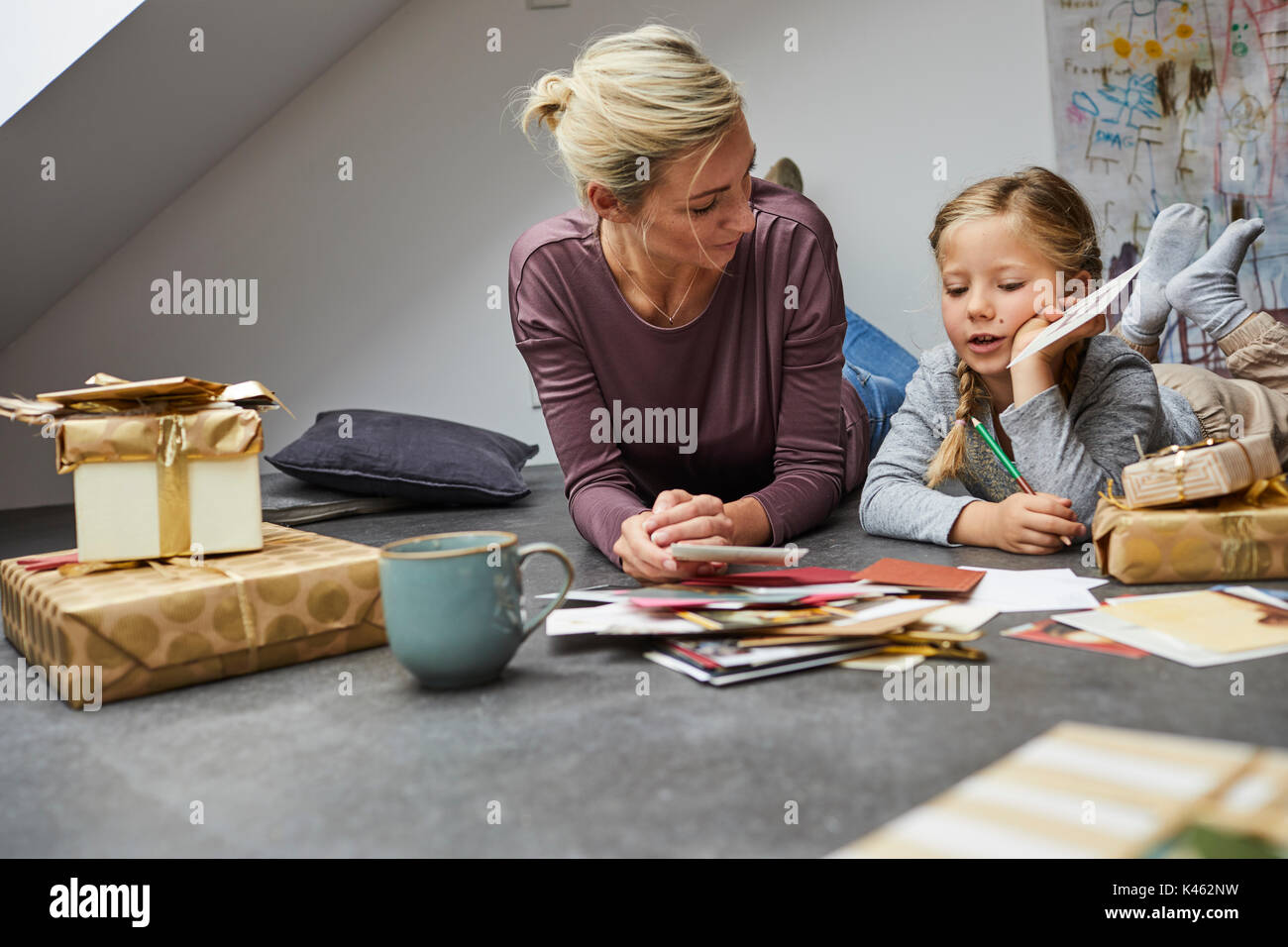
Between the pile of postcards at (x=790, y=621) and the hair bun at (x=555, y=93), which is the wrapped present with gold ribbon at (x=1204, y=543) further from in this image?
the hair bun at (x=555, y=93)

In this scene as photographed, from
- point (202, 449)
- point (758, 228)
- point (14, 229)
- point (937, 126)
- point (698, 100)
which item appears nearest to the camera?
point (202, 449)

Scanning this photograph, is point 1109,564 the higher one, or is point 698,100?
point 698,100

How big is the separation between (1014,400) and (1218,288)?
32.7 inches

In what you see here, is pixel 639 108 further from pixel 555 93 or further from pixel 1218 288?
pixel 1218 288

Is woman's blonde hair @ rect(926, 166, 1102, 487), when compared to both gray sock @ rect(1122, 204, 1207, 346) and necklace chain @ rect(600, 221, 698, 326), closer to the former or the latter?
necklace chain @ rect(600, 221, 698, 326)

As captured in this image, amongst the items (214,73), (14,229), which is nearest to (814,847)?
(14,229)

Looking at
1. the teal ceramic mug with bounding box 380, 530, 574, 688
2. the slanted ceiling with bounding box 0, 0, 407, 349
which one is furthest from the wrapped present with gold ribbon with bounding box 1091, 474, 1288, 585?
the slanted ceiling with bounding box 0, 0, 407, 349

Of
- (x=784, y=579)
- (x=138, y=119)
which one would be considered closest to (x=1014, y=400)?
(x=784, y=579)

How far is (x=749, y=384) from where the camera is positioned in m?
1.36

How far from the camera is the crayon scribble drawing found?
2.78m

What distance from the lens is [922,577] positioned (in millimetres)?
904
